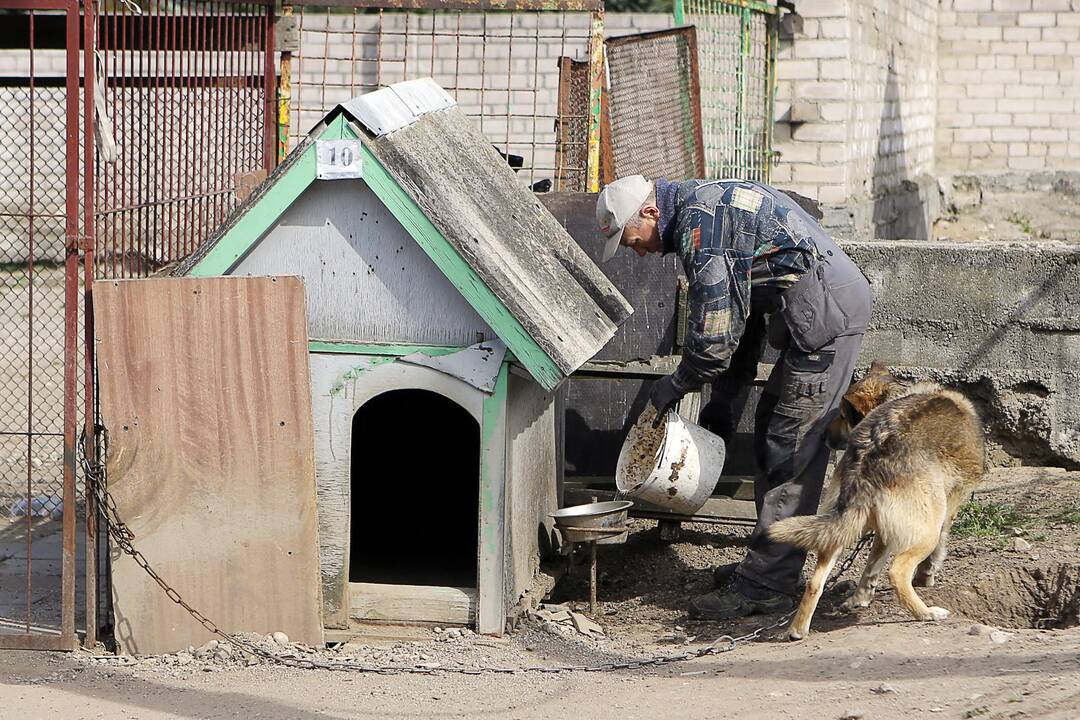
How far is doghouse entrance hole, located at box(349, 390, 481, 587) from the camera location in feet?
22.0

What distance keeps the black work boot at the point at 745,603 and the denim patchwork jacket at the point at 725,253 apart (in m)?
0.95

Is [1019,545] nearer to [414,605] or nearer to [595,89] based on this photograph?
[414,605]

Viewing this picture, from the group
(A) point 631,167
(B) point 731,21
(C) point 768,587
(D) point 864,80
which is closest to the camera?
(C) point 768,587

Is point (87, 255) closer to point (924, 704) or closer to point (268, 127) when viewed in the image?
point (268, 127)

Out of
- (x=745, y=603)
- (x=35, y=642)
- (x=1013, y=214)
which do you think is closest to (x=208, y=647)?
(x=35, y=642)

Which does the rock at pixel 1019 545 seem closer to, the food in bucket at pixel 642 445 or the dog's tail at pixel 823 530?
the dog's tail at pixel 823 530

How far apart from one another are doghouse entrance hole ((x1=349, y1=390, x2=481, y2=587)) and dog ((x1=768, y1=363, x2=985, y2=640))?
7.26ft

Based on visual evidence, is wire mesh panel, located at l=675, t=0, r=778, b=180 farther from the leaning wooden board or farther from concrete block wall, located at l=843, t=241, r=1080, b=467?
the leaning wooden board

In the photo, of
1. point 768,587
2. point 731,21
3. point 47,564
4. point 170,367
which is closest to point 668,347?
point 768,587

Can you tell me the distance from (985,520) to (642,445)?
1986mm

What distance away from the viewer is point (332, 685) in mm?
4473

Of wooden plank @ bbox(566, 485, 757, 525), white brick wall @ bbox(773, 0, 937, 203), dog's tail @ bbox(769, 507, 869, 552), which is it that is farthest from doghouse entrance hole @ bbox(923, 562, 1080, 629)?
white brick wall @ bbox(773, 0, 937, 203)

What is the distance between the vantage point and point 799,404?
520cm

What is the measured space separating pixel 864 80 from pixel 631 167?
308 centimetres
